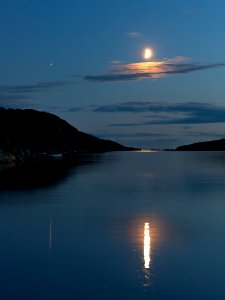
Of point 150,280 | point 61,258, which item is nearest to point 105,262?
point 61,258

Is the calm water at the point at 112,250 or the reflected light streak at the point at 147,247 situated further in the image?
the reflected light streak at the point at 147,247

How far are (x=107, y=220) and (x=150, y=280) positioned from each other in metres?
18.1

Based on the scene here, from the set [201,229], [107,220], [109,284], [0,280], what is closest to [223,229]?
[201,229]

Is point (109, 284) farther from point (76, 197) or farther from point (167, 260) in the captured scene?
point (76, 197)

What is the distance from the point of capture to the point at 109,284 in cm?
2097

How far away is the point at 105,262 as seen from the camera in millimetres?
24766

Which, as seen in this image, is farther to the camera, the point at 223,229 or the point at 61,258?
the point at 223,229

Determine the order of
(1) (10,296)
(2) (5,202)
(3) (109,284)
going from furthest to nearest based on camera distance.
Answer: (2) (5,202)
(3) (109,284)
(1) (10,296)

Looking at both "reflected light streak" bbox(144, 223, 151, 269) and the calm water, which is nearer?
the calm water

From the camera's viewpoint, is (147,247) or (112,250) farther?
(147,247)

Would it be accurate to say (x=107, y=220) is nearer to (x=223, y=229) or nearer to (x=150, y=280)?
(x=223, y=229)

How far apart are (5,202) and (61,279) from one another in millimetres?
31121

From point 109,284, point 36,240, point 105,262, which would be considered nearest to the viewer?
point 109,284

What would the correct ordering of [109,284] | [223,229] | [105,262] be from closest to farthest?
[109,284] → [105,262] → [223,229]
